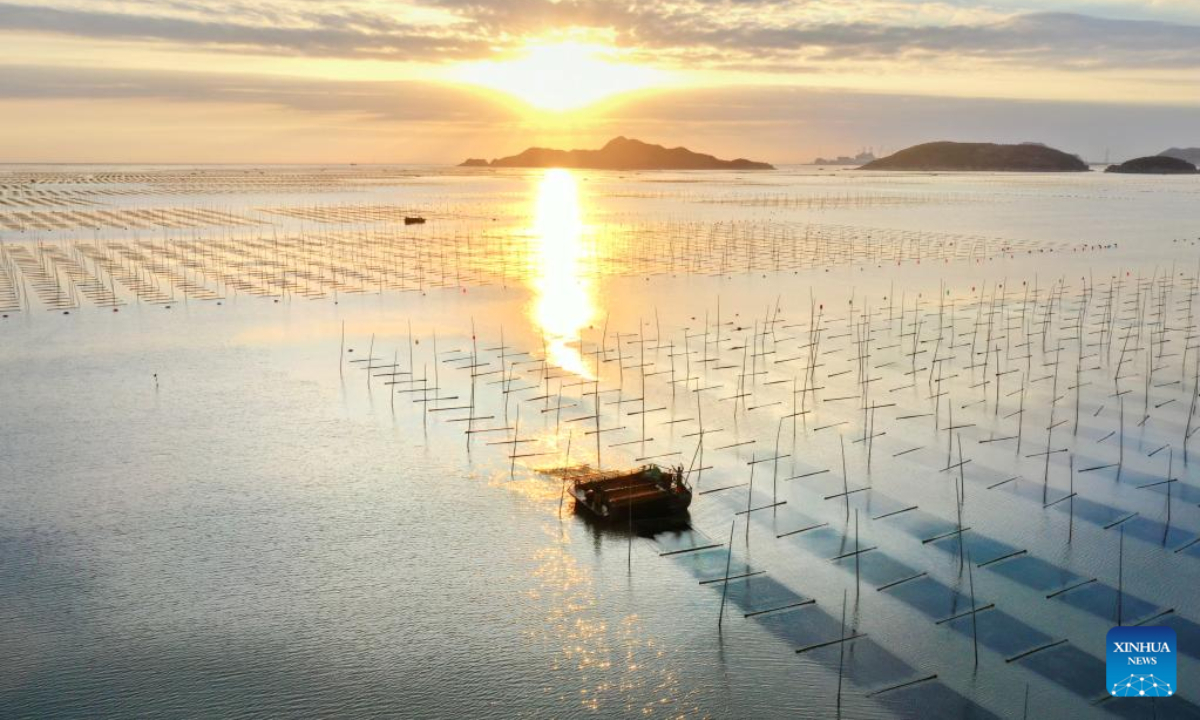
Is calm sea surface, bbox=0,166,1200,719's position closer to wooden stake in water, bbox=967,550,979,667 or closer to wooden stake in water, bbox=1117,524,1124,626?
wooden stake in water, bbox=967,550,979,667

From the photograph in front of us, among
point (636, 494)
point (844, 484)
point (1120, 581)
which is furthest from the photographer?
point (844, 484)

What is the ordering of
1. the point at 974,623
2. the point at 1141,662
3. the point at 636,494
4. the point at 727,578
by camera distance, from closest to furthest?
1. the point at 1141,662
2. the point at 974,623
3. the point at 727,578
4. the point at 636,494

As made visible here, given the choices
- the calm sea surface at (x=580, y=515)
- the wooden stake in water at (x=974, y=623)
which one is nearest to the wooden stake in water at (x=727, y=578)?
the calm sea surface at (x=580, y=515)

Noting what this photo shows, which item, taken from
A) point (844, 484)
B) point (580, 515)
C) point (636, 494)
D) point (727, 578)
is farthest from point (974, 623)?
point (580, 515)

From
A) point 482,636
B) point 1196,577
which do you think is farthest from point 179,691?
point 1196,577

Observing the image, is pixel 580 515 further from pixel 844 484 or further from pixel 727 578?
pixel 844 484
